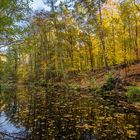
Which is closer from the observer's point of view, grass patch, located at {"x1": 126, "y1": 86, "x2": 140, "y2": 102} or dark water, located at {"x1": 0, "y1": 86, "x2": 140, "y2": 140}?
dark water, located at {"x1": 0, "y1": 86, "x2": 140, "y2": 140}

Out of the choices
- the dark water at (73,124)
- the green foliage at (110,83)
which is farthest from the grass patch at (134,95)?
the green foliage at (110,83)

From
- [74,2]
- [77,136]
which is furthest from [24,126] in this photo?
[74,2]

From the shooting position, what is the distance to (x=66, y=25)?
1960 inches


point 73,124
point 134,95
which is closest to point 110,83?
point 134,95

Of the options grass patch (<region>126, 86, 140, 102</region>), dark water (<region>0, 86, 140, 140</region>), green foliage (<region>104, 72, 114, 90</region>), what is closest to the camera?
dark water (<region>0, 86, 140, 140</region>)

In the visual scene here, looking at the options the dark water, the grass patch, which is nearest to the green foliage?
the grass patch

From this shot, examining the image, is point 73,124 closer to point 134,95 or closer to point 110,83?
point 134,95

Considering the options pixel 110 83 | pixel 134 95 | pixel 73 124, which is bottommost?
pixel 73 124

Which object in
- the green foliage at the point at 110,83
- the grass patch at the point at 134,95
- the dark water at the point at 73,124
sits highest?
the green foliage at the point at 110,83

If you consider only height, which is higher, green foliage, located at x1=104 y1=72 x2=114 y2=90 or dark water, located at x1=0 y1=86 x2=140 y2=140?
green foliage, located at x1=104 y1=72 x2=114 y2=90

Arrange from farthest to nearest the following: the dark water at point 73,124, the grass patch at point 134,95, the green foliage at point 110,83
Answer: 1. the green foliage at point 110,83
2. the grass patch at point 134,95
3. the dark water at point 73,124

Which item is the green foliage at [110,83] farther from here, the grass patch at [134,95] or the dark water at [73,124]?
the dark water at [73,124]

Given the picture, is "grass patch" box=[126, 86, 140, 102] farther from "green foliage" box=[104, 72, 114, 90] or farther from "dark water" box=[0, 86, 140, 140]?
"green foliage" box=[104, 72, 114, 90]

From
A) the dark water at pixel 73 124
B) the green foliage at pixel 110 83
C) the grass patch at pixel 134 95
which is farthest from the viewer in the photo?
the green foliage at pixel 110 83
